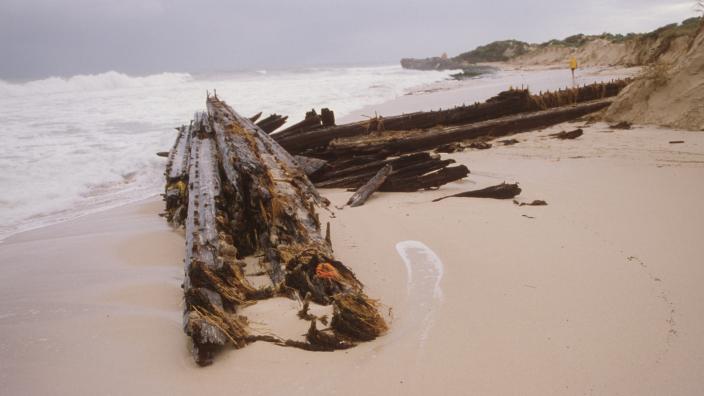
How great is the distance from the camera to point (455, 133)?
8.39 metres

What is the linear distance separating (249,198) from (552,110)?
25.4 feet

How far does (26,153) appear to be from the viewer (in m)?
9.84

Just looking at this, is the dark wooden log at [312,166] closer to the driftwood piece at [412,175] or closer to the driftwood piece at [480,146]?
the driftwood piece at [412,175]

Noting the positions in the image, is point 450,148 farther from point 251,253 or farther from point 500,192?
point 251,253

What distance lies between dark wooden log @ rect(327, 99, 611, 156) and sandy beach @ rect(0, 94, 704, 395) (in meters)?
1.88

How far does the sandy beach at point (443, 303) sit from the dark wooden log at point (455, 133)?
6.16 feet

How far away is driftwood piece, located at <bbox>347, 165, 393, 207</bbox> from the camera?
536cm

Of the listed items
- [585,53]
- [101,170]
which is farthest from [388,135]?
[585,53]

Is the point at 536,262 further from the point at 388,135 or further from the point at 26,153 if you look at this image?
the point at 26,153

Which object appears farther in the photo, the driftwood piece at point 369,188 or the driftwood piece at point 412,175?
the driftwood piece at point 412,175

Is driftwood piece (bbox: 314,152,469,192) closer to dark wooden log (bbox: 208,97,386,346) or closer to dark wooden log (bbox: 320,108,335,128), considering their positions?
dark wooden log (bbox: 208,97,386,346)

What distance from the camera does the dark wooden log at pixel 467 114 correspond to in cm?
765

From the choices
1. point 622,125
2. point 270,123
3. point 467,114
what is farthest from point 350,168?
point 622,125

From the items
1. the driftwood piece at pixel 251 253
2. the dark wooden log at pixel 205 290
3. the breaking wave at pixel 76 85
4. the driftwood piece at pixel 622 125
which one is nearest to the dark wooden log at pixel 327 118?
the driftwood piece at pixel 251 253
